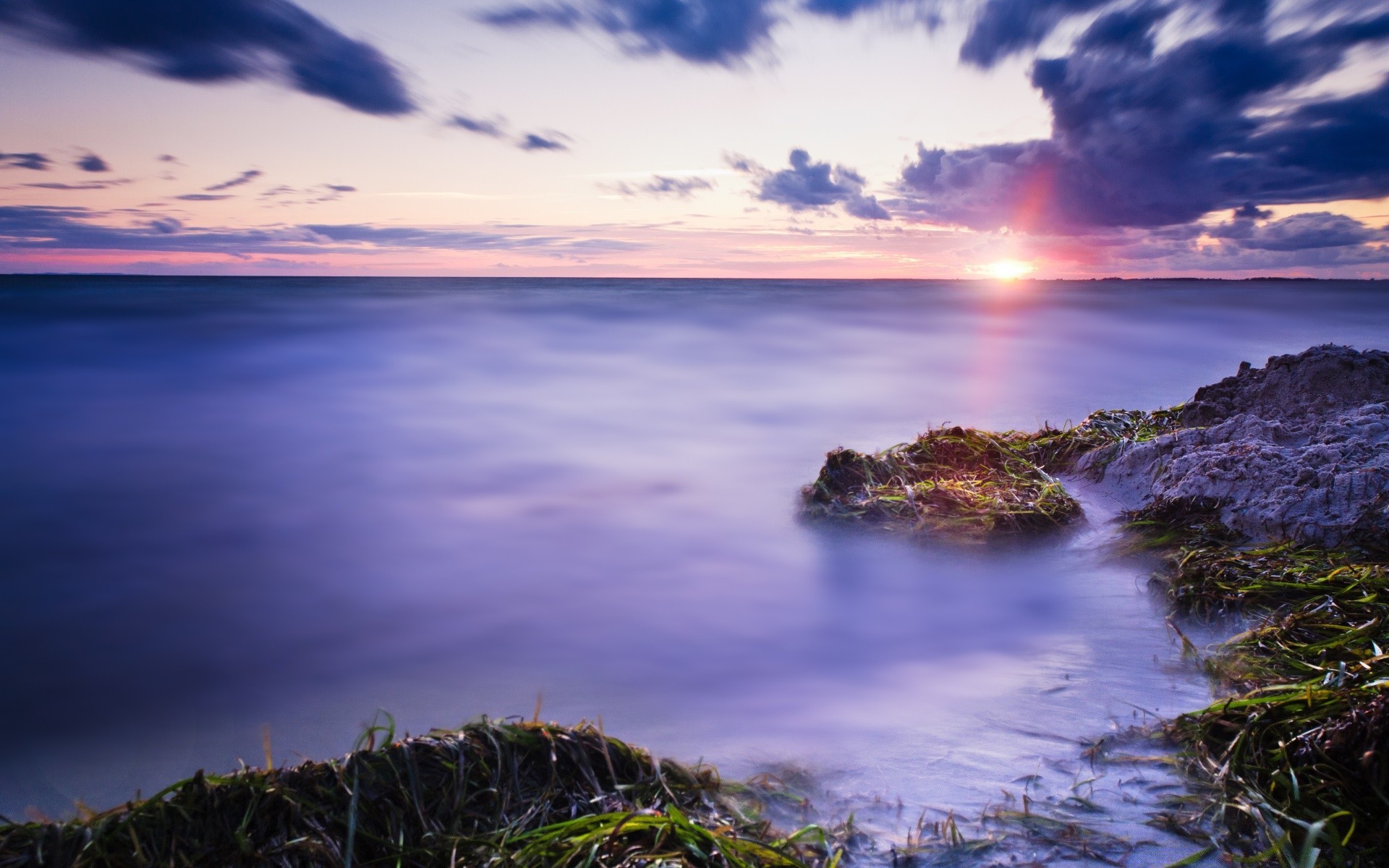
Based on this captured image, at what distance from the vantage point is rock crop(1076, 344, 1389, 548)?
12.7 feet

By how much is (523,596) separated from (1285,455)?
434cm

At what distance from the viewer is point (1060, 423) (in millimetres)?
9000

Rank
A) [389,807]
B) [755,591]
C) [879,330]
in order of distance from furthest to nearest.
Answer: [879,330], [755,591], [389,807]

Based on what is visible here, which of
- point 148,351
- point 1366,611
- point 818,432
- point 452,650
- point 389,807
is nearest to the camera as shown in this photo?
point 389,807

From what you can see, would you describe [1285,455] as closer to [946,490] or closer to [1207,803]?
[946,490]

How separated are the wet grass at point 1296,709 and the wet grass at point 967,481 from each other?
1126 millimetres

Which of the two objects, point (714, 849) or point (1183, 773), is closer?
point (714, 849)

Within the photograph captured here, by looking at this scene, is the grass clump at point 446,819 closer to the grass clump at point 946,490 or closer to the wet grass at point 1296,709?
the wet grass at point 1296,709

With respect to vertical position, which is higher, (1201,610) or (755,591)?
(1201,610)

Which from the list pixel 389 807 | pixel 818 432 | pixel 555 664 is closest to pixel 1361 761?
pixel 389 807

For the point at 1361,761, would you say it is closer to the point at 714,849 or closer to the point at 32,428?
the point at 714,849

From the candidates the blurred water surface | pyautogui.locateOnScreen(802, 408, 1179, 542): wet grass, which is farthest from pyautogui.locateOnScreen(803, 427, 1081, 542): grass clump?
the blurred water surface

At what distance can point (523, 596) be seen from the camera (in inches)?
167

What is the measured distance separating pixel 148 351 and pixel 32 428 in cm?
703
